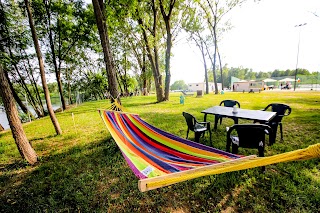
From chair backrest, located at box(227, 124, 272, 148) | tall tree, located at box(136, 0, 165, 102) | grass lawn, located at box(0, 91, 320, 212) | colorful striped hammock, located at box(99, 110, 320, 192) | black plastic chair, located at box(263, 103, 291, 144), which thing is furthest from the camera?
tall tree, located at box(136, 0, 165, 102)

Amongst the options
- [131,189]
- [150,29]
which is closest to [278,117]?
[131,189]

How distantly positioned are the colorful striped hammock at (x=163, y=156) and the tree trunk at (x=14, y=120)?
5.12 feet

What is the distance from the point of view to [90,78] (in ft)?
72.1

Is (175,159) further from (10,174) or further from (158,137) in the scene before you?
(10,174)

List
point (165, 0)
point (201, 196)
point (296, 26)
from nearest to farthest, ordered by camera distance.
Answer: point (201, 196), point (165, 0), point (296, 26)

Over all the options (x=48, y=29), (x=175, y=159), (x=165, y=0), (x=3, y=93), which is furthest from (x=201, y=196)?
(x=48, y=29)

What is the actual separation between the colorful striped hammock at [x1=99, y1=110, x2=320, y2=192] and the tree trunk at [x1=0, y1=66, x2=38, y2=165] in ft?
5.12

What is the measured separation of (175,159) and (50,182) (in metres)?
2.05

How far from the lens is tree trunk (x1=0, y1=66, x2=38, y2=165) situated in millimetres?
2494

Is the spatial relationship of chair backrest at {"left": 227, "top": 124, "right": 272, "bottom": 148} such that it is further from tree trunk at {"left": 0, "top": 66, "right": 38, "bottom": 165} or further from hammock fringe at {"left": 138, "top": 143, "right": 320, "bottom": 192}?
tree trunk at {"left": 0, "top": 66, "right": 38, "bottom": 165}

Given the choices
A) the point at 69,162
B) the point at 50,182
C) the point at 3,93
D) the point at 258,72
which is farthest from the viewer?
the point at 258,72

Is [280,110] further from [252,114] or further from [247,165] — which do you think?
[247,165]

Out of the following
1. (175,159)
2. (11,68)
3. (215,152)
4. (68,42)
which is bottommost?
(175,159)

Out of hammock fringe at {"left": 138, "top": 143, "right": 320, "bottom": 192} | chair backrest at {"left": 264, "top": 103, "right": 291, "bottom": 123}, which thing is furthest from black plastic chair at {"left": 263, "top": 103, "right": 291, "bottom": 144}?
hammock fringe at {"left": 138, "top": 143, "right": 320, "bottom": 192}
